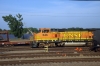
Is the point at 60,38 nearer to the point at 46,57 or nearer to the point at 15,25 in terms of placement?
the point at 46,57

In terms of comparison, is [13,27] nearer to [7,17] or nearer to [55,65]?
[7,17]

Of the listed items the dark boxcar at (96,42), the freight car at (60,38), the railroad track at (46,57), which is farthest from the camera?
the freight car at (60,38)

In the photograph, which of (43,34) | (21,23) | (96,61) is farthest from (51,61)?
(21,23)

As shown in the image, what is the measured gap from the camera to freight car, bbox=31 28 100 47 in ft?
99.2

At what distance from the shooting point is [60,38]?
30.7 m

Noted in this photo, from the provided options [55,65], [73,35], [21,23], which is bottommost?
[55,65]

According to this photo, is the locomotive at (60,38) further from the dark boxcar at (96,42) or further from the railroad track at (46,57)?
the railroad track at (46,57)

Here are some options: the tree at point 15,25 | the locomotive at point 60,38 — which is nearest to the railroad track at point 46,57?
the locomotive at point 60,38

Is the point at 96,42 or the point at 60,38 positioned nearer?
the point at 96,42

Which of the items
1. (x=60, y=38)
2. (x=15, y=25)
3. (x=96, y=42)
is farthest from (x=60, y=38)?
(x=15, y=25)

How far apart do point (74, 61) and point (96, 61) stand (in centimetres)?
163

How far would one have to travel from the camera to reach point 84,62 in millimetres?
14570

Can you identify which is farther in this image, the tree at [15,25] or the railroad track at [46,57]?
Result: the tree at [15,25]

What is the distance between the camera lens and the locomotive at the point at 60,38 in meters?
30.2
